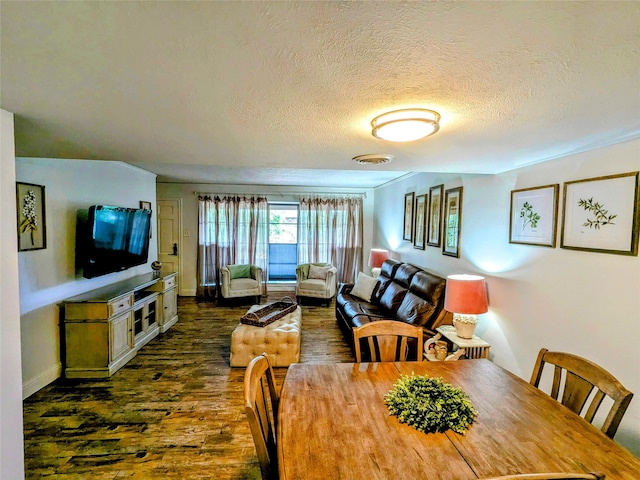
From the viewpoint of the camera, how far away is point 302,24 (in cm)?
77

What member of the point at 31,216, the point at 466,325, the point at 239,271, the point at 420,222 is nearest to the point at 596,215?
the point at 466,325

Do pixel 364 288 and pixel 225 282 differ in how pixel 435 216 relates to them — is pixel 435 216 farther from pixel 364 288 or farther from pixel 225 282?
pixel 225 282

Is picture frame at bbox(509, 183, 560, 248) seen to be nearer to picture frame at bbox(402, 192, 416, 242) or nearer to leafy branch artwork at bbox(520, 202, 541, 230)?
leafy branch artwork at bbox(520, 202, 541, 230)

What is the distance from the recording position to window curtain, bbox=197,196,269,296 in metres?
6.14

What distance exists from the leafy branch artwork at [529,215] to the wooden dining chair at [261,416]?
7.39ft

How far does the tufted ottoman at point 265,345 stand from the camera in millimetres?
3178

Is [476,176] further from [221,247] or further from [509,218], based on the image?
[221,247]

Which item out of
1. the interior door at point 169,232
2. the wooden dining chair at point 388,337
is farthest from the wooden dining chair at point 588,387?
the interior door at point 169,232

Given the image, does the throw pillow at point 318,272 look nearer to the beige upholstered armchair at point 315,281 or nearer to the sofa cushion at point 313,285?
the beige upholstered armchair at point 315,281

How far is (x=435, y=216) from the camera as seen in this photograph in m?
3.88

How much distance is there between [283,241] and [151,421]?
4661mm

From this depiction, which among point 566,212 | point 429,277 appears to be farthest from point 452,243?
point 566,212

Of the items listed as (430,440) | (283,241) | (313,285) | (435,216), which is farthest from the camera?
(283,241)

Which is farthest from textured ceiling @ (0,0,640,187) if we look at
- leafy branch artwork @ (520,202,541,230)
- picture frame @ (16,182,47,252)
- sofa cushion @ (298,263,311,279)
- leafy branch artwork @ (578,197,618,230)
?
sofa cushion @ (298,263,311,279)
